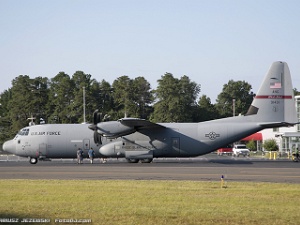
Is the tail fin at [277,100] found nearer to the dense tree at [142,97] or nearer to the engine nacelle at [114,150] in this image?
the engine nacelle at [114,150]

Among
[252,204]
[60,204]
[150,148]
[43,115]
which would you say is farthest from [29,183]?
[43,115]

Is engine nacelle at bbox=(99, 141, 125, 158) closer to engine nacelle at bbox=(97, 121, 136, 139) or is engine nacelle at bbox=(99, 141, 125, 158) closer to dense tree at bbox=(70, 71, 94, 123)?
engine nacelle at bbox=(97, 121, 136, 139)

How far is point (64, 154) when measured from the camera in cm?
4341

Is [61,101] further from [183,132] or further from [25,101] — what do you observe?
[183,132]

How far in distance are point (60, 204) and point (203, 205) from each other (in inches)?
199

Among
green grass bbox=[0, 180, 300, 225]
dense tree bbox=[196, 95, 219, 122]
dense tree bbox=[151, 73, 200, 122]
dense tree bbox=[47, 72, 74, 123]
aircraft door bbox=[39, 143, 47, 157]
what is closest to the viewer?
green grass bbox=[0, 180, 300, 225]

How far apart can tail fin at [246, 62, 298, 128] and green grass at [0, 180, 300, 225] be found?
1797 cm

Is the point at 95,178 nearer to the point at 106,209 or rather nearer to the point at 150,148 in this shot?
the point at 106,209

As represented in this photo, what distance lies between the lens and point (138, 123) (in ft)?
135

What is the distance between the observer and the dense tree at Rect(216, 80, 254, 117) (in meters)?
105

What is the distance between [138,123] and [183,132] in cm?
387

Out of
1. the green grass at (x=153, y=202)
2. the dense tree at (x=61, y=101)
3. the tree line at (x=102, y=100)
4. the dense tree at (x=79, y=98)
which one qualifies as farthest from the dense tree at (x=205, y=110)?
the green grass at (x=153, y=202)

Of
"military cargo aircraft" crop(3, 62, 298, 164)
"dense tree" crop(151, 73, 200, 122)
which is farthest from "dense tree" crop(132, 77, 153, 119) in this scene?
"military cargo aircraft" crop(3, 62, 298, 164)

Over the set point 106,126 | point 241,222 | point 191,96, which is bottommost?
point 241,222
